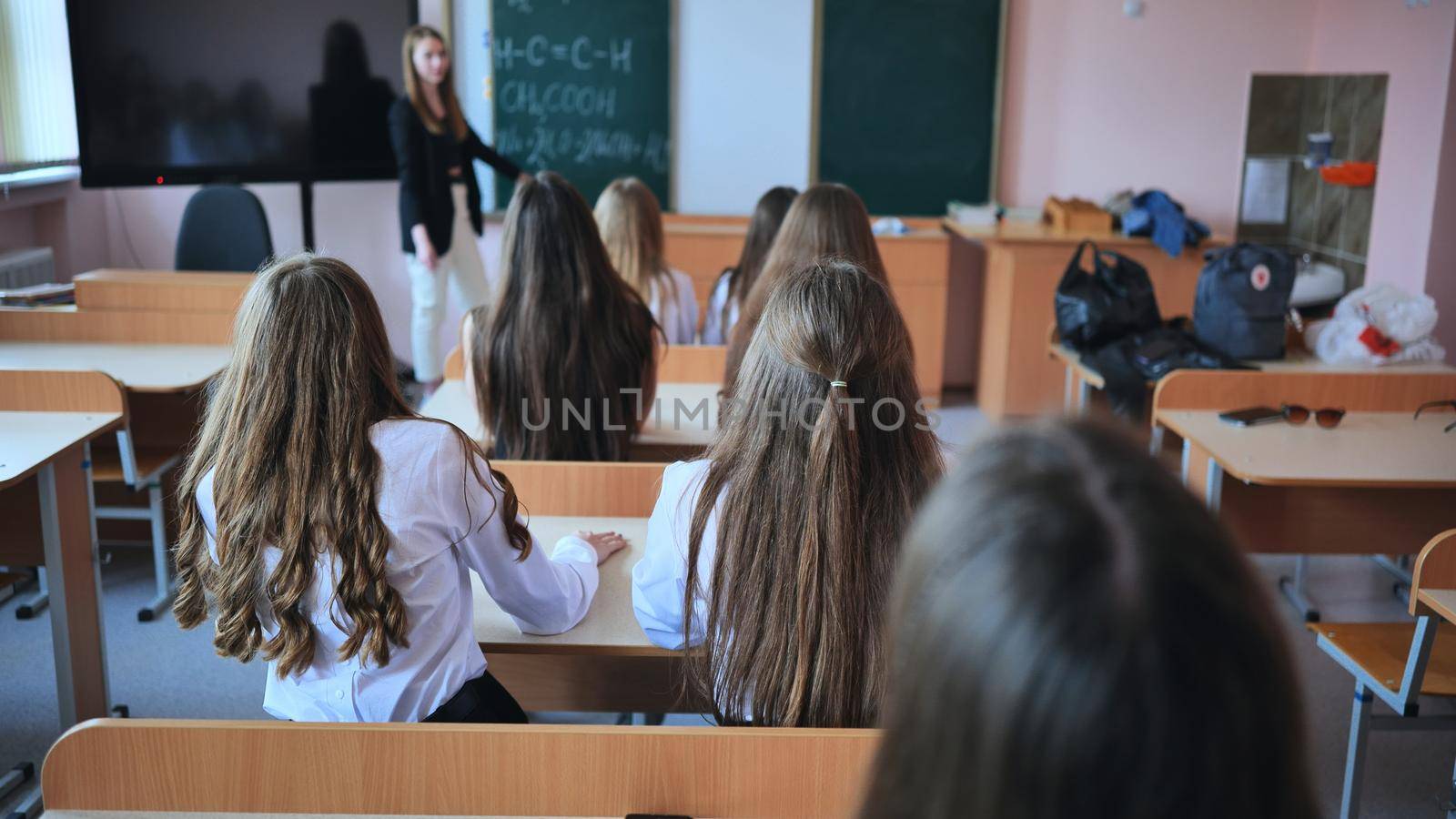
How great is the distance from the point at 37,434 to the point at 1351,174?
541 cm

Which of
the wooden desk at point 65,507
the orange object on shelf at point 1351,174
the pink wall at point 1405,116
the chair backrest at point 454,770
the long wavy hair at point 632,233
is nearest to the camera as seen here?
the chair backrest at point 454,770

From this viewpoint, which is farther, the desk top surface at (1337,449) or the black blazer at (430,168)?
the black blazer at (430,168)

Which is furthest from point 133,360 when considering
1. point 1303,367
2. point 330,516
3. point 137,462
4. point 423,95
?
point 1303,367

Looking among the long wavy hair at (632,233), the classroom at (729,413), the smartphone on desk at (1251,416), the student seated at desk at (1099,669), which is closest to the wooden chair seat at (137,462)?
the classroom at (729,413)

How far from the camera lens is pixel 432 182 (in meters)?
4.95

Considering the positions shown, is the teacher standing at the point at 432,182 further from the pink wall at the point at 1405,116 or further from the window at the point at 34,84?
the pink wall at the point at 1405,116

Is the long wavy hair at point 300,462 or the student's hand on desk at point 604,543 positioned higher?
the long wavy hair at point 300,462

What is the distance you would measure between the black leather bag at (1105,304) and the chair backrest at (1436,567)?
207cm

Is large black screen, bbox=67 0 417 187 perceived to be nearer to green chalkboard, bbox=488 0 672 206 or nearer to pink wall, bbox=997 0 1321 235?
green chalkboard, bbox=488 0 672 206

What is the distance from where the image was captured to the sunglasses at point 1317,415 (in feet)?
9.70

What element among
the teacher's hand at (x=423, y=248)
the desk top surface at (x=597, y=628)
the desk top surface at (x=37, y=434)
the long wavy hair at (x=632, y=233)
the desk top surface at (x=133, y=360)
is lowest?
the desk top surface at (x=597, y=628)

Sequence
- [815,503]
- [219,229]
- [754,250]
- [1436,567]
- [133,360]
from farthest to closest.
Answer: [219,229]
[754,250]
[133,360]
[1436,567]
[815,503]

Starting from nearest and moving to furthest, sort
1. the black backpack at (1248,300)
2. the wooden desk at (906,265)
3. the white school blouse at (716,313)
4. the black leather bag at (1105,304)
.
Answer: the black backpack at (1248,300) → the white school blouse at (716,313) → the black leather bag at (1105,304) → the wooden desk at (906,265)

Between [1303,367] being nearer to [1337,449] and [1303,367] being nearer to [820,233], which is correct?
[1337,449]
